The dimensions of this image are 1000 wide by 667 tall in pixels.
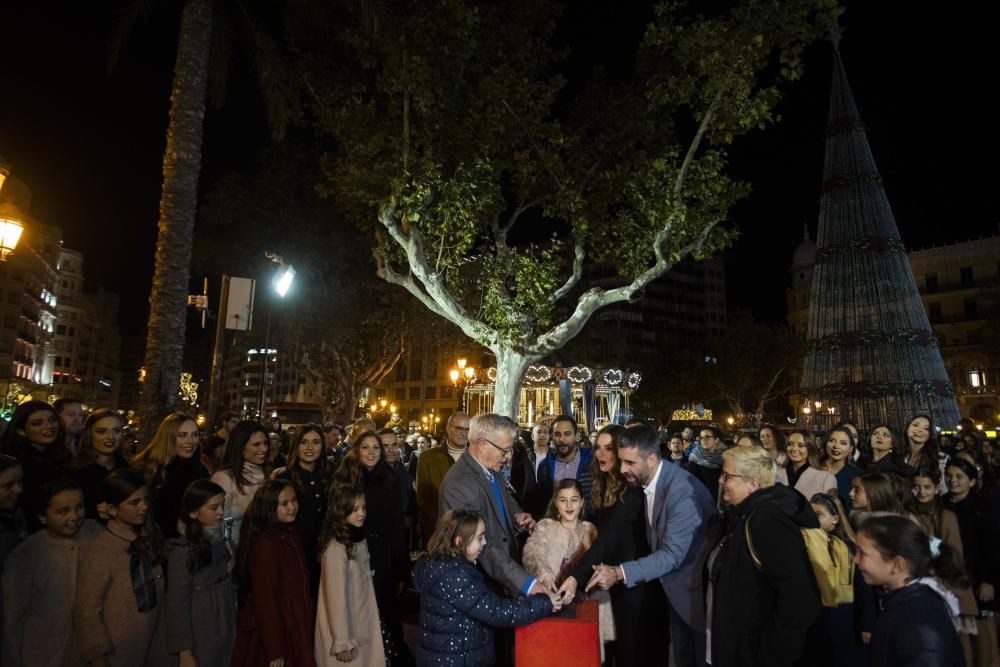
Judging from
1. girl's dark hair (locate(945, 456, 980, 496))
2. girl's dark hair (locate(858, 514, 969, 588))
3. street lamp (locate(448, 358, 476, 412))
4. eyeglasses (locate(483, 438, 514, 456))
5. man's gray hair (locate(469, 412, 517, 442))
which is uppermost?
street lamp (locate(448, 358, 476, 412))

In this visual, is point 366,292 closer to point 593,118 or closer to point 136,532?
point 593,118

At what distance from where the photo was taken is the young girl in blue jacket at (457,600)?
3479mm

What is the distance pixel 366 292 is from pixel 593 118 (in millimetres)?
13199

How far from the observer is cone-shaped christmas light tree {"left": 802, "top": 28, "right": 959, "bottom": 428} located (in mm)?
22672

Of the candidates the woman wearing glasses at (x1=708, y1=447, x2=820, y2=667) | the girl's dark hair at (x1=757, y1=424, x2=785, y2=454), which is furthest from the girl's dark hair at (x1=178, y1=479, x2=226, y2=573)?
the girl's dark hair at (x1=757, y1=424, x2=785, y2=454)

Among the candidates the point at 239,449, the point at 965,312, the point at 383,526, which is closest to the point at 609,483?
the point at 383,526

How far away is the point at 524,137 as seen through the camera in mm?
13828

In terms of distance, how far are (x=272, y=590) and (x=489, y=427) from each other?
1792mm

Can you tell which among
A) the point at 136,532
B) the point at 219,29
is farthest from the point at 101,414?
the point at 219,29

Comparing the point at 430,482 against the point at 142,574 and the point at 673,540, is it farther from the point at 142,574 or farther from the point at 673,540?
the point at 673,540

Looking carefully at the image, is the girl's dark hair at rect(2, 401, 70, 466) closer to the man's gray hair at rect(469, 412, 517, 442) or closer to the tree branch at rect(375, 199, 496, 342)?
the man's gray hair at rect(469, 412, 517, 442)

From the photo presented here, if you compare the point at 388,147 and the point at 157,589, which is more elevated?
the point at 388,147

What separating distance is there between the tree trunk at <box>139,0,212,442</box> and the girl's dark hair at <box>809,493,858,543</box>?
25.2ft

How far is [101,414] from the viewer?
500cm
